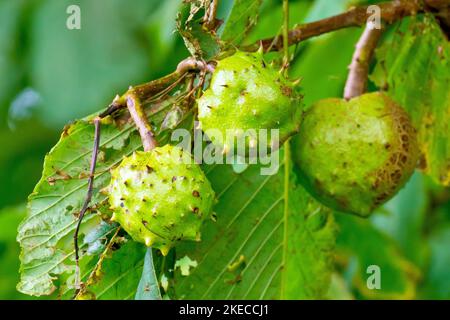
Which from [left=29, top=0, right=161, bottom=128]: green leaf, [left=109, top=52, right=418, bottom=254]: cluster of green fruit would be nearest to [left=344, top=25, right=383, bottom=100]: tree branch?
[left=109, top=52, right=418, bottom=254]: cluster of green fruit

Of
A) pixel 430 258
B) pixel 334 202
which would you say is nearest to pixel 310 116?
pixel 334 202

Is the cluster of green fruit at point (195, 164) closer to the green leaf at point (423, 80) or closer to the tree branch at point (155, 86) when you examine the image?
the tree branch at point (155, 86)

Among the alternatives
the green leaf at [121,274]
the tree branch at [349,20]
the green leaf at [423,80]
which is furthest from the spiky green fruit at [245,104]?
the green leaf at [423,80]

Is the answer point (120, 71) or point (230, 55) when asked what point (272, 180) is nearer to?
point (230, 55)

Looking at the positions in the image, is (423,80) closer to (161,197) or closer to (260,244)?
(260,244)

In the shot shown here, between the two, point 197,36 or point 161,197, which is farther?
point 197,36

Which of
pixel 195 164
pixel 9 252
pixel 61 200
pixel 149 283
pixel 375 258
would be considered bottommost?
pixel 375 258

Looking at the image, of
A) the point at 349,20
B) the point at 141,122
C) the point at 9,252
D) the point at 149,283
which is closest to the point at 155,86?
the point at 141,122
